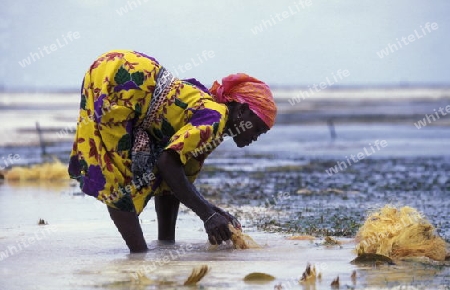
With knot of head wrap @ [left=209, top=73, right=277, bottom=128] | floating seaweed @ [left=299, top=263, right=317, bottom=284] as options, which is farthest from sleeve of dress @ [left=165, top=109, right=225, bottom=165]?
floating seaweed @ [left=299, top=263, right=317, bottom=284]

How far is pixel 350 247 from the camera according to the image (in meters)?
6.41

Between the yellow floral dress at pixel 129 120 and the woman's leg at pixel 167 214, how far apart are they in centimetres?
55

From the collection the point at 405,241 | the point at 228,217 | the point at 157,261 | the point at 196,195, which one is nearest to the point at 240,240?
the point at 228,217

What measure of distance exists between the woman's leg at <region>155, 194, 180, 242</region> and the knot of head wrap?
899 millimetres

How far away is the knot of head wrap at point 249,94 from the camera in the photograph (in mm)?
6066

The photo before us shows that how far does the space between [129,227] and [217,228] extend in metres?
0.57

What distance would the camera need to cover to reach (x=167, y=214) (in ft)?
22.0

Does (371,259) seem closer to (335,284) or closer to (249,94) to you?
(335,284)

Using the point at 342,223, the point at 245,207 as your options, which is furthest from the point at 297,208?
the point at 342,223

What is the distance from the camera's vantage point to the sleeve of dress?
5.70 metres

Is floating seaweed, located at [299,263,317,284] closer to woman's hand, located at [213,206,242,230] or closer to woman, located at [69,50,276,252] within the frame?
woman, located at [69,50,276,252]

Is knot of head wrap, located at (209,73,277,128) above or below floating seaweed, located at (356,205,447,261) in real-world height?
above

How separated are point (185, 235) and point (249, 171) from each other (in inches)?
265

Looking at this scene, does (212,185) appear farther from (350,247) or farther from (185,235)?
(350,247)
